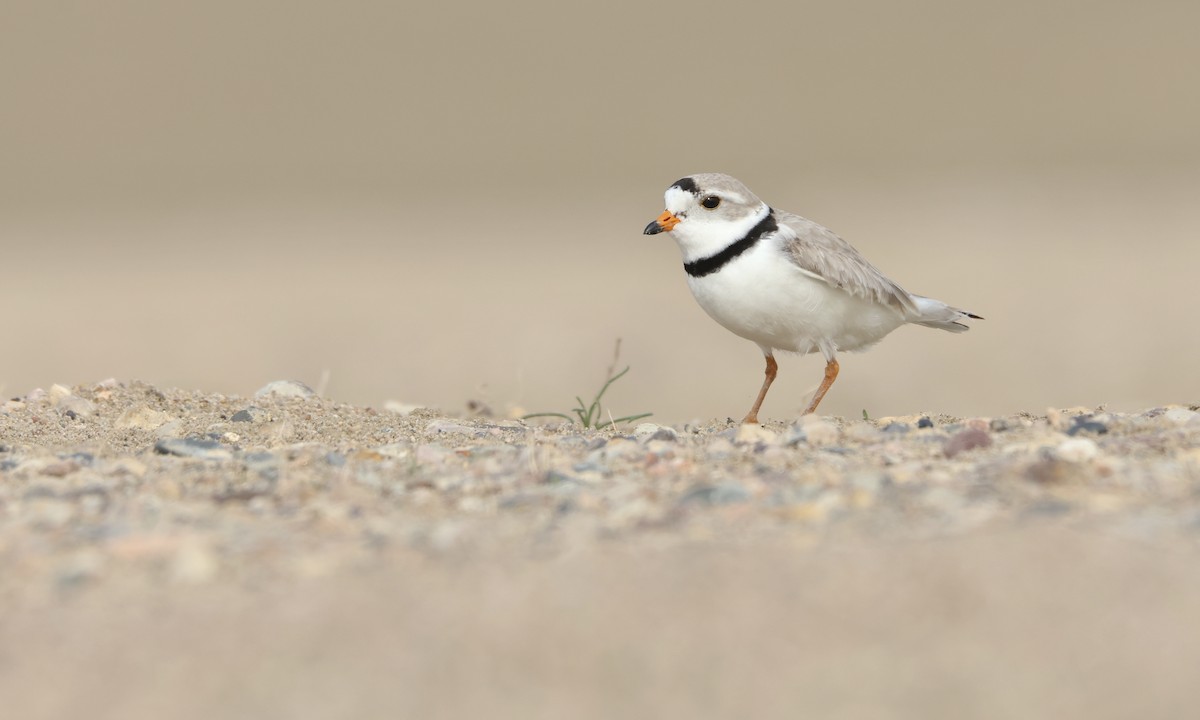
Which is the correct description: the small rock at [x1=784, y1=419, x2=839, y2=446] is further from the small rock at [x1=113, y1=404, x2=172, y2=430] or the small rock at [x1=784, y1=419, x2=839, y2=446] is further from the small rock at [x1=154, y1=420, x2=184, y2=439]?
the small rock at [x1=113, y1=404, x2=172, y2=430]

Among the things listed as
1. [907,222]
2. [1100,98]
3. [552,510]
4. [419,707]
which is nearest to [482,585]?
[419,707]

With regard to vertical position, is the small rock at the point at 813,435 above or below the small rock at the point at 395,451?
above

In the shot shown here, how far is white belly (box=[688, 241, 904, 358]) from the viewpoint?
16.0 feet

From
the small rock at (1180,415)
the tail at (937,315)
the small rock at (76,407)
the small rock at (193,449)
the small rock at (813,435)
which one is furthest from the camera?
the tail at (937,315)

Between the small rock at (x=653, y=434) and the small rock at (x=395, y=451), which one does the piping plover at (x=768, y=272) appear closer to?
the small rock at (x=653, y=434)

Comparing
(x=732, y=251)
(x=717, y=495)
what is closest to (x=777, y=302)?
(x=732, y=251)

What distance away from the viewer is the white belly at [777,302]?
489cm

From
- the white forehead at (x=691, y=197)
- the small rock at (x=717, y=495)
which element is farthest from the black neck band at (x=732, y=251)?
the small rock at (x=717, y=495)

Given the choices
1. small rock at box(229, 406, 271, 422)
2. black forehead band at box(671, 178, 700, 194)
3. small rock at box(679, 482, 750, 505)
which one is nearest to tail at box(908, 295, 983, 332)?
black forehead band at box(671, 178, 700, 194)

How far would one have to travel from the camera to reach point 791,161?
67.2 ft

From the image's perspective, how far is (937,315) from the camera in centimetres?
559

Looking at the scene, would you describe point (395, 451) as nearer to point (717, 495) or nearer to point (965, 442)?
point (717, 495)

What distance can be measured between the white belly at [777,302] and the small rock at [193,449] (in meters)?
1.78

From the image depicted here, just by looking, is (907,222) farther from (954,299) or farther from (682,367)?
(682,367)
